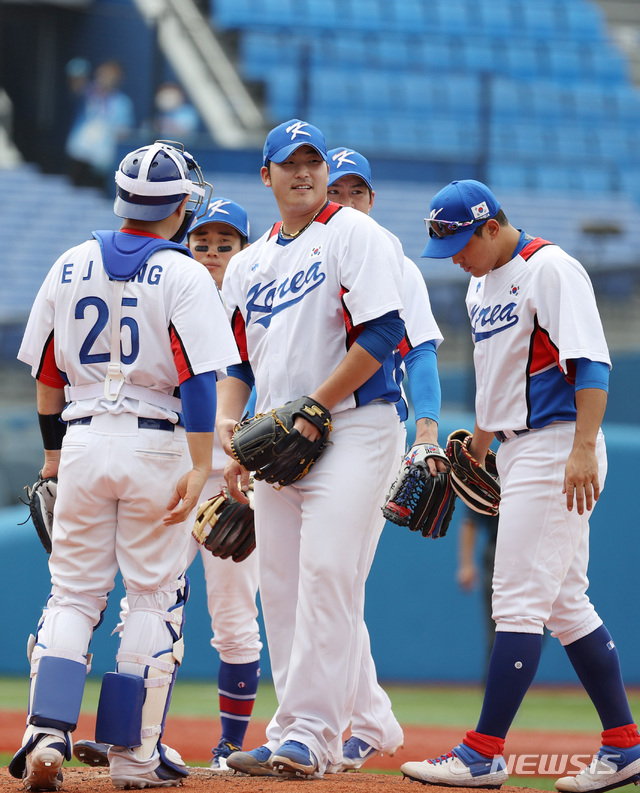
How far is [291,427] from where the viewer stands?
3.35m

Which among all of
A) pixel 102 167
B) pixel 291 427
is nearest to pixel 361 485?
pixel 291 427

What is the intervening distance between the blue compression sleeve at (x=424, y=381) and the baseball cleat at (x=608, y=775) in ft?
4.17

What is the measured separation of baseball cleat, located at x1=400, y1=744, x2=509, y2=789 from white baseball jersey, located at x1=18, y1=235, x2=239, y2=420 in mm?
1332

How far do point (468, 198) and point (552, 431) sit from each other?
805mm

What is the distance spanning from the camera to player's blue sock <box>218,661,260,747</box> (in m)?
4.23

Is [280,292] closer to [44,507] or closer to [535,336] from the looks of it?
[535,336]

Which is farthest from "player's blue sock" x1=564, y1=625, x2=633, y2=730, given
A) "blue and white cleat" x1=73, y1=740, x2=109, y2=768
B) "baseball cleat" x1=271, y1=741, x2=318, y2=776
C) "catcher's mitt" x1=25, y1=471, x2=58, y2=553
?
"catcher's mitt" x1=25, y1=471, x2=58, y2=553

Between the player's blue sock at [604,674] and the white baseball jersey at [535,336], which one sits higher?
the white baseball jersey at [535,336]

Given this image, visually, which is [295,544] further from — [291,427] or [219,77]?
[219,77]

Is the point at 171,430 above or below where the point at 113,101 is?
below

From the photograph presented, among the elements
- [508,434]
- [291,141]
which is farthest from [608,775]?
[291,141]

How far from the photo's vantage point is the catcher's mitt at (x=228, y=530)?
3.94 m

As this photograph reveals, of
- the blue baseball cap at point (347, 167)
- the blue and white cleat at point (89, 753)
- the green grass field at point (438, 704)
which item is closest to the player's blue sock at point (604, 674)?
the blue and white cleat at point (89, 753)

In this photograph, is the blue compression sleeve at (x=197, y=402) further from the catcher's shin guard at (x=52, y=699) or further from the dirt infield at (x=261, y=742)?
the dirt infield at (x=261, y=742)
